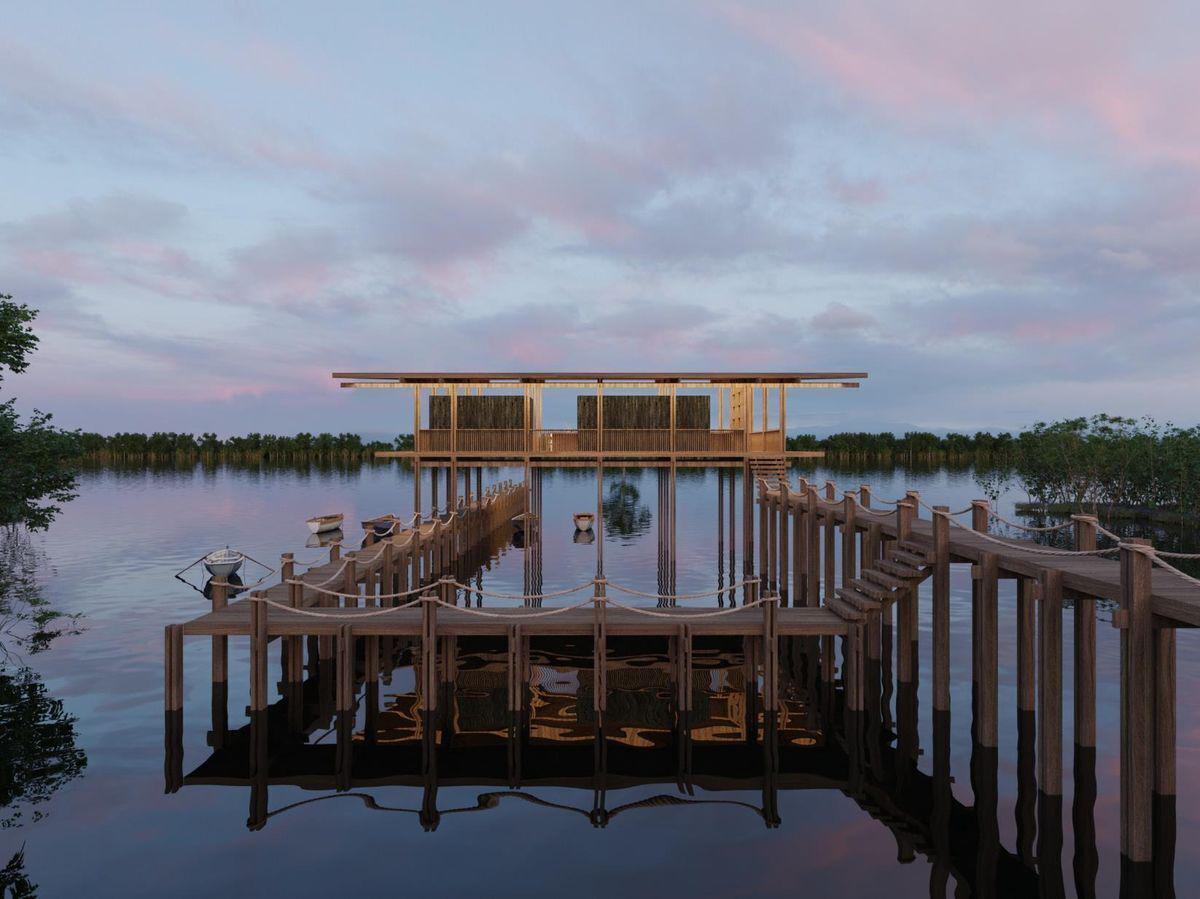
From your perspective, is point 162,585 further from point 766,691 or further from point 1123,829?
point 1123,829

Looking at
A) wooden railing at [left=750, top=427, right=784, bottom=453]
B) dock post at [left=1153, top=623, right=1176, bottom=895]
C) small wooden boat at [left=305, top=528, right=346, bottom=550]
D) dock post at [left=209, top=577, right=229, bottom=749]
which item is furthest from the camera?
small wooden boat at [left=305, top=528, right=346, bottom=550]

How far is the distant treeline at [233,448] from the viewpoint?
11812 centimetres

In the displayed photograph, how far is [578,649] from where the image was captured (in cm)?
2273

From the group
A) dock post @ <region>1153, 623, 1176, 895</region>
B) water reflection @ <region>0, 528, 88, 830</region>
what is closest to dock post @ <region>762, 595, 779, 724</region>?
dock post @ <region>1153, 623, 1176, 895</region>

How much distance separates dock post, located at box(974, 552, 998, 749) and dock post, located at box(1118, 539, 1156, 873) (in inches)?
143

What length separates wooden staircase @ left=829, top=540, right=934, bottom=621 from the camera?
15.1 metres

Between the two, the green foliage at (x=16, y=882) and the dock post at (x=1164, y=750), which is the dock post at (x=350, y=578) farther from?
the dock post at (x=1164, y=750)

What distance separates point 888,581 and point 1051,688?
4112 mm

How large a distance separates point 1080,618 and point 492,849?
28.7 feet

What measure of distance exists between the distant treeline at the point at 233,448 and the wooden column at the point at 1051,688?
368ft

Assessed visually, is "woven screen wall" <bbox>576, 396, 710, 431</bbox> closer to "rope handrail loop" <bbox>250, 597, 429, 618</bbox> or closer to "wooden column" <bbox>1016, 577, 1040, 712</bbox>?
"rope handrail loop" <bbox>250, 597, 429, 618</bbox>

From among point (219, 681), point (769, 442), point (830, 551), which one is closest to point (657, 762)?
point (219, 681)

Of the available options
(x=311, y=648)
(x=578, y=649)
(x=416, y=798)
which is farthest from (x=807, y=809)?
(x=311, y=648)

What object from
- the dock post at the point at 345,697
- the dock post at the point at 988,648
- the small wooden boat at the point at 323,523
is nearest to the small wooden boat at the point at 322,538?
the small wooden boat at the point at 323,523
